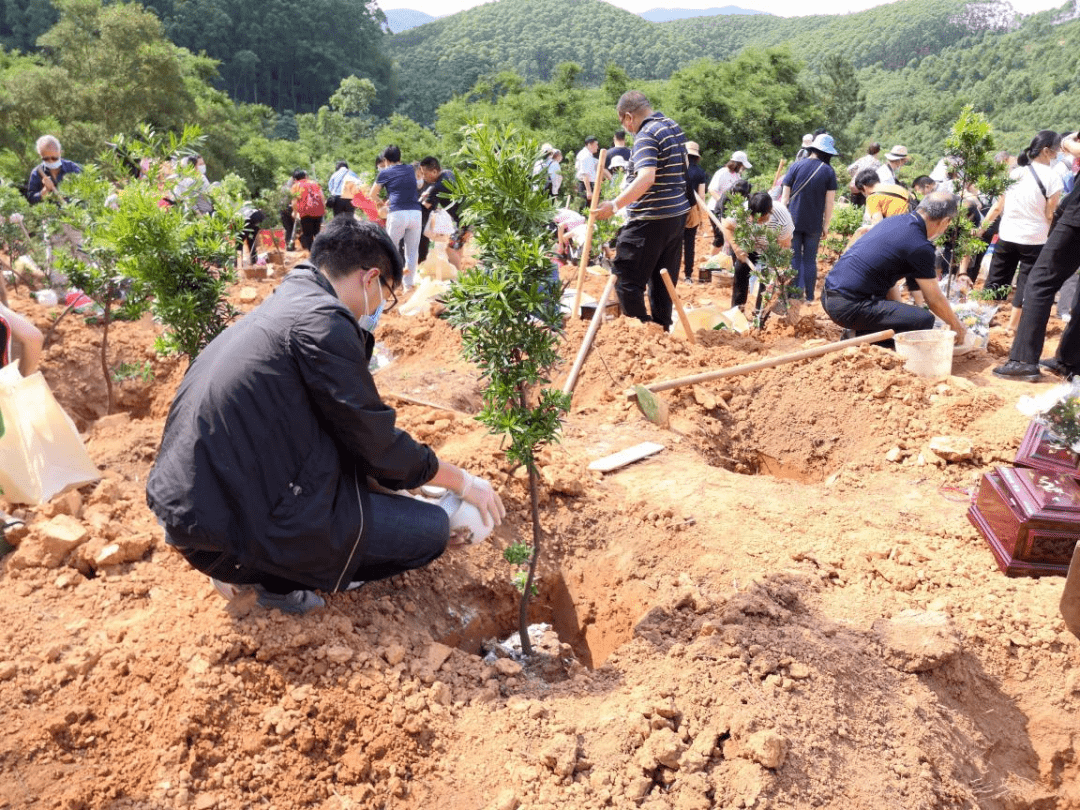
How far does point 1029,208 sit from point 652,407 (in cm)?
405

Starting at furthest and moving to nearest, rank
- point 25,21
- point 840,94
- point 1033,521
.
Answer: point 25,21 < point 840,94 < point 1033,521

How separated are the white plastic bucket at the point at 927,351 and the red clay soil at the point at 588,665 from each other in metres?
0.95

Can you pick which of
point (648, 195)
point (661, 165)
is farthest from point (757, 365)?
point (661, 165)

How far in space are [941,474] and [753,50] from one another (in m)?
28.0

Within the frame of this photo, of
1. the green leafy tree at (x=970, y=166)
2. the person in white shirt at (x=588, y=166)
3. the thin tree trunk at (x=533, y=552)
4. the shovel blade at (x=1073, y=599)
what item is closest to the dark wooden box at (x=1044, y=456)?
the shovel blade at (x=1073, y=599)

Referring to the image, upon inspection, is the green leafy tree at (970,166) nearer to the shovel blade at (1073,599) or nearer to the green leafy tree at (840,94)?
the shovel blade at (1073,599)

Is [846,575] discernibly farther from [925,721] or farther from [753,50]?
[753,50]

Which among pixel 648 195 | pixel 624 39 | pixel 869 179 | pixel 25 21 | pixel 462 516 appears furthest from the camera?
pixel 624 39

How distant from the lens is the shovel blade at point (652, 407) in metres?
5.06

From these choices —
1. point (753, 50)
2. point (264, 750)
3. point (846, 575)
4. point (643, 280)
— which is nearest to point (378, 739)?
point (264, 750)

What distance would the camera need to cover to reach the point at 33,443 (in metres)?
3.57

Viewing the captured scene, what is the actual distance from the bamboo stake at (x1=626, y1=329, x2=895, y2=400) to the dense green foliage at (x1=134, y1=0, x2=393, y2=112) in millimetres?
58090

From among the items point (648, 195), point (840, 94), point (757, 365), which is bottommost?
point (840, 94)

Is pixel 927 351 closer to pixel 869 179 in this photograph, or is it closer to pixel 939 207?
pixel 939 207
